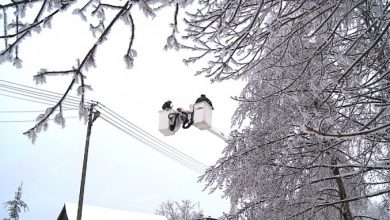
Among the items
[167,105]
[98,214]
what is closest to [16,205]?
[98,214]

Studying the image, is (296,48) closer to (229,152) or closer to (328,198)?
(229,152)

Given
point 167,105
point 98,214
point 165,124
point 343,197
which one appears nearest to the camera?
point 165,124

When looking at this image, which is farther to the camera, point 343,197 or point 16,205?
point 16,205

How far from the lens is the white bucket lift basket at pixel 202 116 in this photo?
4836mm

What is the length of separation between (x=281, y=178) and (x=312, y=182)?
0.47 m

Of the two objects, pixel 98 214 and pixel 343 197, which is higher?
pixel 98 214

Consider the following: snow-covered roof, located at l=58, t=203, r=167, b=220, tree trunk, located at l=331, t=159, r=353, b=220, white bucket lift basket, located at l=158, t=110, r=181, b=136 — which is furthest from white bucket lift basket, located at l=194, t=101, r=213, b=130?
snow-covered roof, located at l=58, t=203, r=167, b=220

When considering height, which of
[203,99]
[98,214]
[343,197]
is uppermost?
[98,214]

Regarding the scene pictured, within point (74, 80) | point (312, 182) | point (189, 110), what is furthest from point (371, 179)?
point (74, 80)

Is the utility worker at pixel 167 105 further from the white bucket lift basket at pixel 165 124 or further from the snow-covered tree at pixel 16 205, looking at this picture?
the snow-covered tree at pixel 16 205

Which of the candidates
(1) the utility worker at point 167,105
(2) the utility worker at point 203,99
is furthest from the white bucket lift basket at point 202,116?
(1) the utility worker at point 167,105

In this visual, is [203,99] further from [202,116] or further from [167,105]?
[167,105]

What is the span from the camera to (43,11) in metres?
2.15

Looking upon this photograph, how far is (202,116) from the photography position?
4840 millimetres
